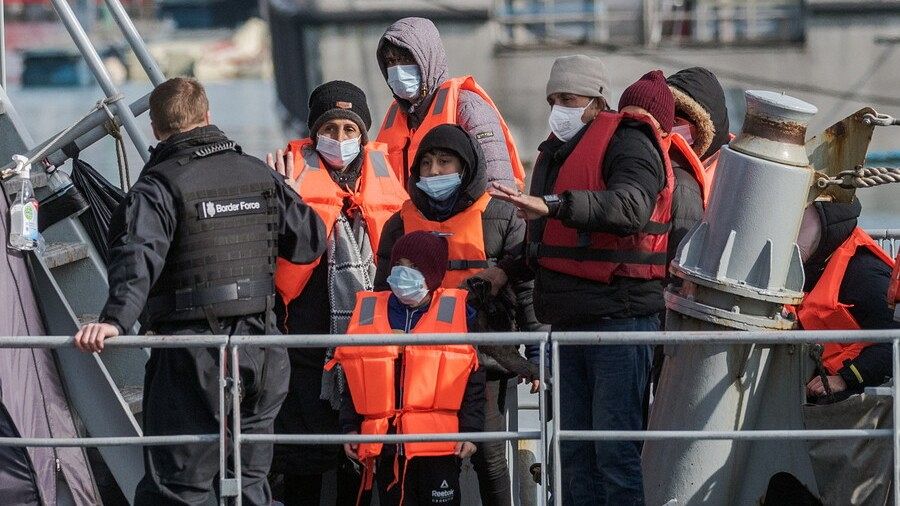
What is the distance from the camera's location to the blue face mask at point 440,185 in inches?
196

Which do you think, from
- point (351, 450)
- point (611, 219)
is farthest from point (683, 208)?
point (351, 450)

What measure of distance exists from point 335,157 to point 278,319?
2.11ft

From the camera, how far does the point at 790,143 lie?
4.38 m

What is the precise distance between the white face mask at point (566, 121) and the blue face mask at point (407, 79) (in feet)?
2.59

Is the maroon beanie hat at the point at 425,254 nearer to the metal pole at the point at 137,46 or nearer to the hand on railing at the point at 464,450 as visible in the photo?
the hand on railing at the point at 464,450

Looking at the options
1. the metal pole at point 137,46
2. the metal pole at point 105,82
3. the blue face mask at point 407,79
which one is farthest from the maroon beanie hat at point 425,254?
the metal pole at point 137,46

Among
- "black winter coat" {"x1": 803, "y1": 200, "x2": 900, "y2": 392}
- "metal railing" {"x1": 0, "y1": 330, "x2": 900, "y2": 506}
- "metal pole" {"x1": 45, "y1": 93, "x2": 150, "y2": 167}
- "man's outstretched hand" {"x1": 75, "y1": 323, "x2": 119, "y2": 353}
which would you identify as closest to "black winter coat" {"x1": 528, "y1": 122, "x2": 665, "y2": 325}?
"metal railing" {"x1": 0, "y1": 330, "x2": 900, "y2": 506}

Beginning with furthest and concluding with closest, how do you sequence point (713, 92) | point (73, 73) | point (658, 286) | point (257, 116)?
point (73, 73), point (257, 116), point (713, 92), point (658, 286)

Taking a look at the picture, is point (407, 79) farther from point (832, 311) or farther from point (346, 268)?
point (832, 311)

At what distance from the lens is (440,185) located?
4.99 m

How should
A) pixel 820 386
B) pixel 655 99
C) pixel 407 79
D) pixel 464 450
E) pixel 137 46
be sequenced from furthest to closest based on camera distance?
pixel 137 46 < pixel 407 79 < pixel 655 99 < pixel 464 450 < pixel 820 386

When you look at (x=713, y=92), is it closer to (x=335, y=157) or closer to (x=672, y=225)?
(x=672, y=225)

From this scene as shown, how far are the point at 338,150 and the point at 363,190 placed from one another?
0.56 feet

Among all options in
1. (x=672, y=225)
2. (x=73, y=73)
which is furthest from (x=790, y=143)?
(x=73, y=73)
